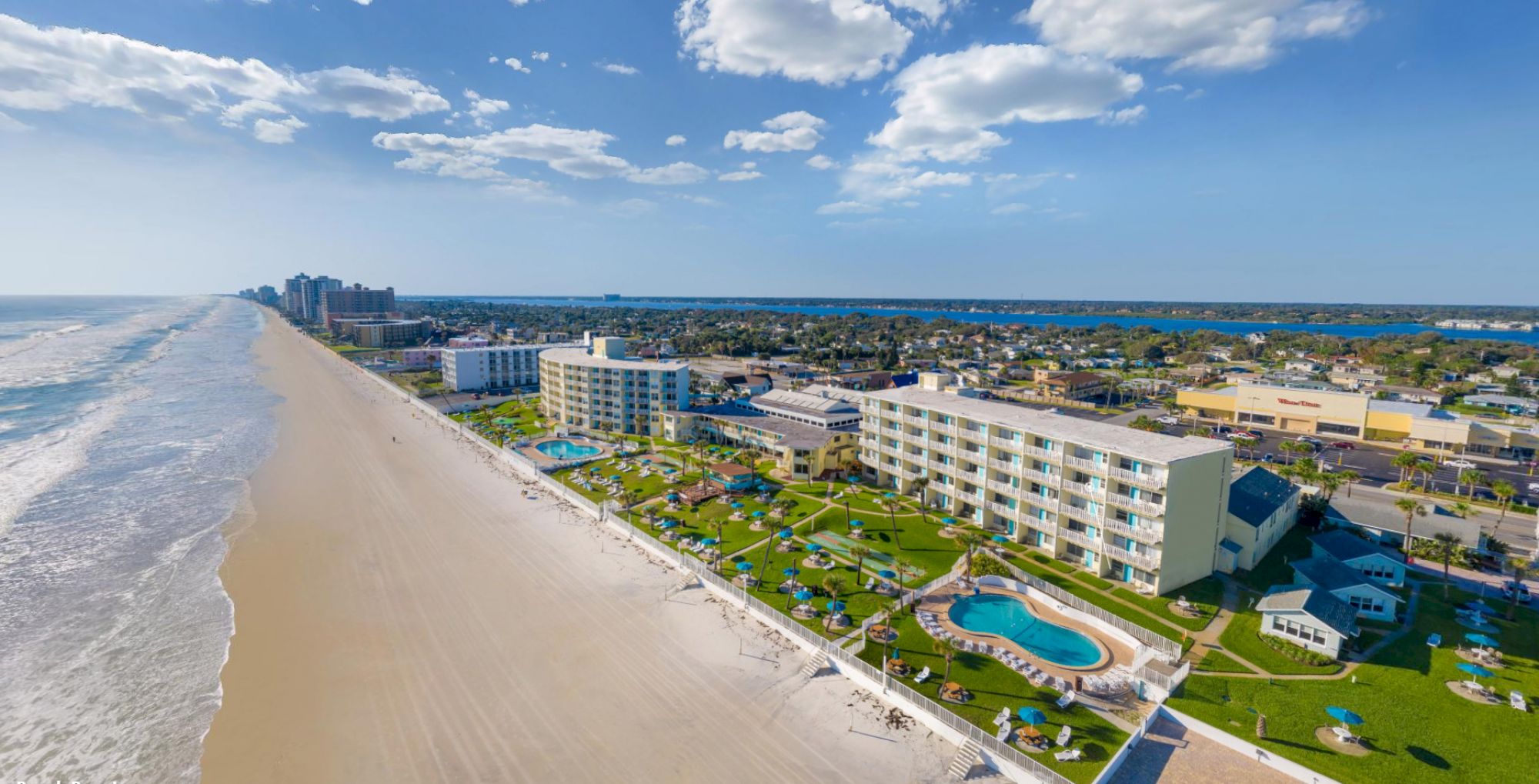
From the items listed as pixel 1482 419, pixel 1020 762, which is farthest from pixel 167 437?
pixel 1482 419

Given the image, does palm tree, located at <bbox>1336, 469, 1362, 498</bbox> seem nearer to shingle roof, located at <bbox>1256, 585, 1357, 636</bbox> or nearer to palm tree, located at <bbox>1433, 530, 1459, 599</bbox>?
palm tree, located at <bbox>1433, 530, 1459, 599</bbox>

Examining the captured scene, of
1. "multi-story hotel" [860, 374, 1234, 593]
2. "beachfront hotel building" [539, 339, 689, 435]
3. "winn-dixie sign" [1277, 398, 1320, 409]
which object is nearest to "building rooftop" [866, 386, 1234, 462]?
"multi-story hotel" [860, 374, 1234, 593]

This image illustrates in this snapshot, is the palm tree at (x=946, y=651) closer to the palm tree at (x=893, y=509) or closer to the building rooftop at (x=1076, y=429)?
the palm tree at (x=893, y=509)

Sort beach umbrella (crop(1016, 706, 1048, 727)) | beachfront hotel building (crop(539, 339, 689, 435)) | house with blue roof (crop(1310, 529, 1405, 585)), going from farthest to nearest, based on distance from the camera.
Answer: beachfront hotel building (crop(539, 339, 689, 435))
house with blue roof (crop(1310, 529, 1405, 585))
beach umbrella (crop(1016, 706, 1048, 727))

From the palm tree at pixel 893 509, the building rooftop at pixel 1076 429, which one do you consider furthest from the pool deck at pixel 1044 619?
the building rooftop at pixel 1076 429

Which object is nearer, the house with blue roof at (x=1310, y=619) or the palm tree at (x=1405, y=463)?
the house with blue roof at (x=1310, y=619)
